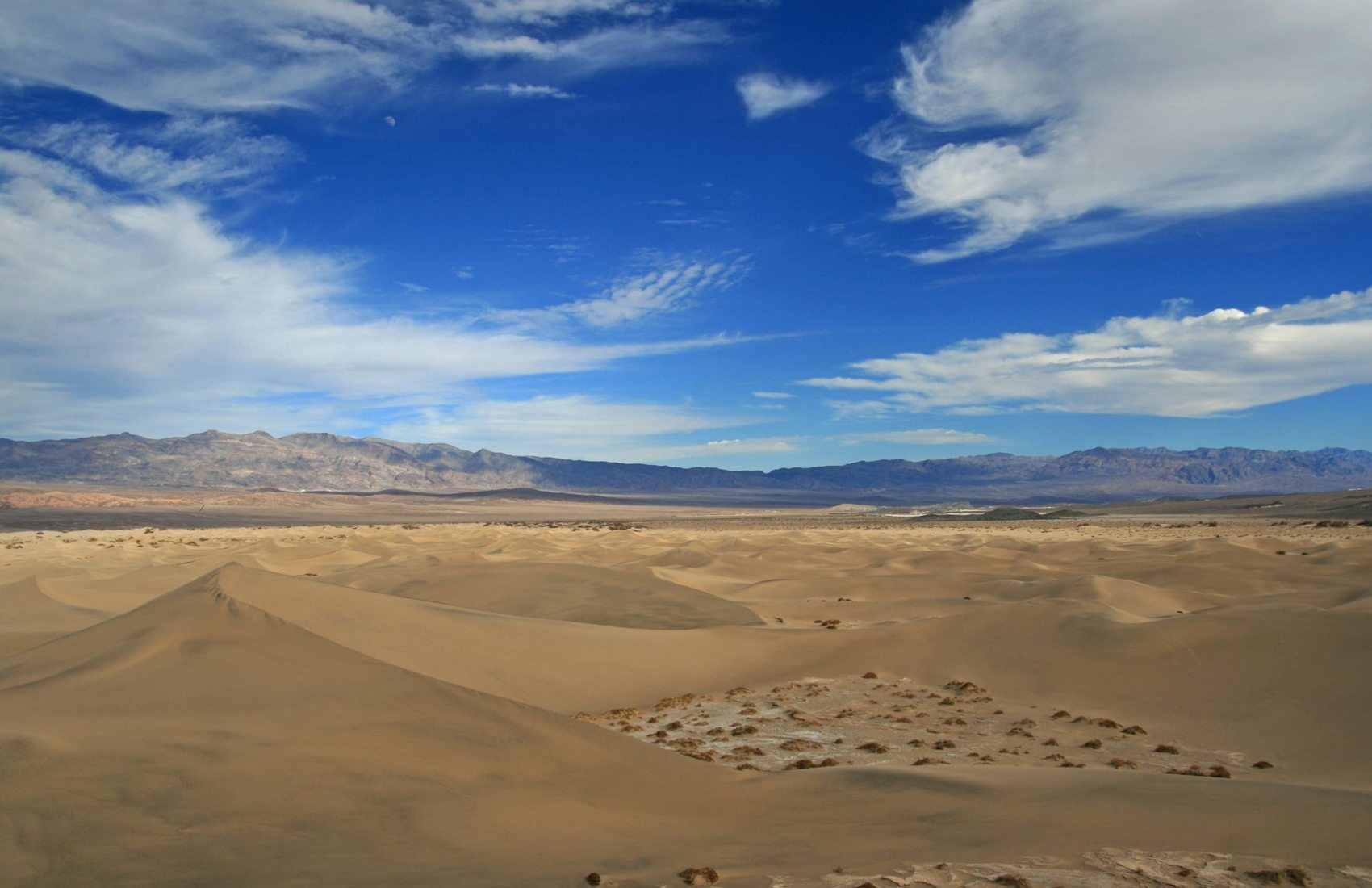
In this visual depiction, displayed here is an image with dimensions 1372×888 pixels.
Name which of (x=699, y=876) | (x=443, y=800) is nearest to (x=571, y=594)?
(x=443, y=800)

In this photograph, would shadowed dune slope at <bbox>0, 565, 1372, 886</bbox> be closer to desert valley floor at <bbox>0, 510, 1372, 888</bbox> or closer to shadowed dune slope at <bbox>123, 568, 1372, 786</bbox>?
desert valley floor at <bbox>0, 510, 1372, 888</bbox>

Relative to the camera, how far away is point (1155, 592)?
16703 mm

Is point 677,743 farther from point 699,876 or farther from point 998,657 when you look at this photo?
point 998,657

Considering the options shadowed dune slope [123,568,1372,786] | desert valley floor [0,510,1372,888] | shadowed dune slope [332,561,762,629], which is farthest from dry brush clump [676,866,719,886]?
shadowed dune slope [332,561,762,629]

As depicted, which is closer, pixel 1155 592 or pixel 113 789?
pixel 113 789

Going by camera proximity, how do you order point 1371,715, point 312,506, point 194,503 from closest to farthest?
point 1371,715 < point 194,503 < point 312,506

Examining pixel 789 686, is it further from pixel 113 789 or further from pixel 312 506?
pixel 312 506

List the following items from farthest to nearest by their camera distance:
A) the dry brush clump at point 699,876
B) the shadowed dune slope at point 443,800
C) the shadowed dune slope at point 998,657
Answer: the shadowed dune slope at point 998,657, the shadowed dune slope at point 443,800, the dry brush clump at point 699,876

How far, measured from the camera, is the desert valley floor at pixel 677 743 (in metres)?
4.32

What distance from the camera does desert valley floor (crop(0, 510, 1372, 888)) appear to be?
4.32 metres

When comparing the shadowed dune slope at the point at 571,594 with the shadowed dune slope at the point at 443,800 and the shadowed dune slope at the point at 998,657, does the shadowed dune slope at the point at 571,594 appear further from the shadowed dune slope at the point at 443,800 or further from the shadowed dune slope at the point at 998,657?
the shadowed dune slope at the point at 443,800

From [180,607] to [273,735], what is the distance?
129 inches

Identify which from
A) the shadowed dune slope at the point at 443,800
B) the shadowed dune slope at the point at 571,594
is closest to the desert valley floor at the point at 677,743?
the shadowed dune slope at the point at 443,800

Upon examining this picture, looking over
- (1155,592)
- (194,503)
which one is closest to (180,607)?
(1155,592)
